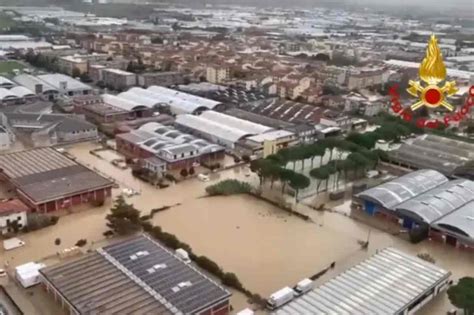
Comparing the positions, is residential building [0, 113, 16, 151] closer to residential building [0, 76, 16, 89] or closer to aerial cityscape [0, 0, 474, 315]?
aerial cityscape [0, 0, 474, 315]

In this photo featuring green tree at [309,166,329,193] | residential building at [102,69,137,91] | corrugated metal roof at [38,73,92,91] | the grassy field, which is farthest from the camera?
the grassy field

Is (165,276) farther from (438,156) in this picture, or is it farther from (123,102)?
(123,102)

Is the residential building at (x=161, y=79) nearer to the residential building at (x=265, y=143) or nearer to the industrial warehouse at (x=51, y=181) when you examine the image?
the residential building at (x=265, y=143)

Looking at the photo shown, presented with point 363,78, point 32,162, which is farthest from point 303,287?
point 363,78

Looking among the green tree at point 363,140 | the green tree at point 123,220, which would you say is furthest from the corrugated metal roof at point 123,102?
the green tree at point 123,220

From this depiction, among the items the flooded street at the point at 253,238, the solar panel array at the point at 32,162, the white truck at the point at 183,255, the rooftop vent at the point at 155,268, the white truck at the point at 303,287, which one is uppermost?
the solar panel array at the point at 32,162

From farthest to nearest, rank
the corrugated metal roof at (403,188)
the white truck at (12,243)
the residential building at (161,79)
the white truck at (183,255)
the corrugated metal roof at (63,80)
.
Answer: the residential building at (161,79) < the corrugated metal roof at (63,80) < the corrugated metal roof at (403,188) < the white truck at (12,243) < the white truck at (183,255)

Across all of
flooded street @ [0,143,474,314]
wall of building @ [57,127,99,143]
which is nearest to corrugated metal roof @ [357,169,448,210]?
flooded street @ [0,143,474,314]
